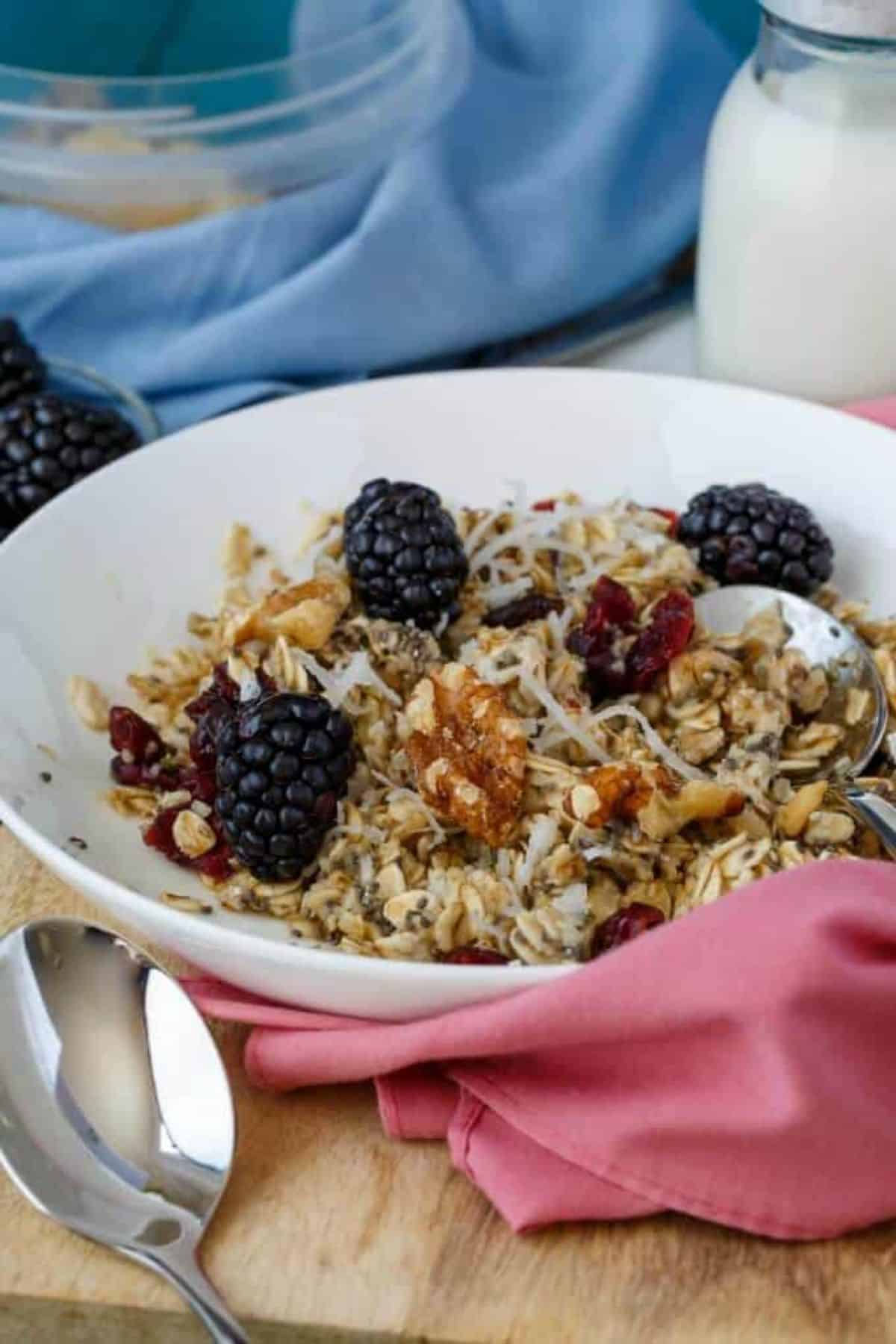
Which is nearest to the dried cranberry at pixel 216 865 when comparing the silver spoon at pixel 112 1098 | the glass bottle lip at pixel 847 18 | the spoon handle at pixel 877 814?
the silver spoon at pixel 112 1098

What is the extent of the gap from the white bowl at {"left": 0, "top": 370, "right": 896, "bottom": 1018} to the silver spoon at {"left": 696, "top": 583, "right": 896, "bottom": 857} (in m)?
0.11

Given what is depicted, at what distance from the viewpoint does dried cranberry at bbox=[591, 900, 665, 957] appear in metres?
1.13

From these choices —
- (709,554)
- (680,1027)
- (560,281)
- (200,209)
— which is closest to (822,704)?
(709,554)

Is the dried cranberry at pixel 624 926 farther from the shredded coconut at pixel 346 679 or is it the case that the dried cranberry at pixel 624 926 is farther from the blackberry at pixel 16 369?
the blackberry at pixel 16 369

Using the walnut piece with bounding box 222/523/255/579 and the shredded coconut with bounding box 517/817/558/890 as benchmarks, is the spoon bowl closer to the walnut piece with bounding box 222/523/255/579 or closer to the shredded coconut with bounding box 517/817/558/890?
the shredded coconut with bounding box 517/817/558/890

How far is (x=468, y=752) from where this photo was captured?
48.8 inches

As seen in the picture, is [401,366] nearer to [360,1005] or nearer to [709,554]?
[709,554]

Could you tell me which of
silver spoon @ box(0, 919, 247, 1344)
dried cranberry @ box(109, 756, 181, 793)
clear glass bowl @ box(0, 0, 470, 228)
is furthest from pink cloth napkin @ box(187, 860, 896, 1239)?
clear glass bowl @ box(0, 0, 470, 228)

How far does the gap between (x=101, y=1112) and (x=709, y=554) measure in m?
0.66

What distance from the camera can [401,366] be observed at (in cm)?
200

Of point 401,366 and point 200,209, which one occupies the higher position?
point 200,209

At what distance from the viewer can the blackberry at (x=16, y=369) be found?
183 cm

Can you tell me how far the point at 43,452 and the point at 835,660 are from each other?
790mm

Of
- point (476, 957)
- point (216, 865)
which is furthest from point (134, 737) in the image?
point (476, 957)
